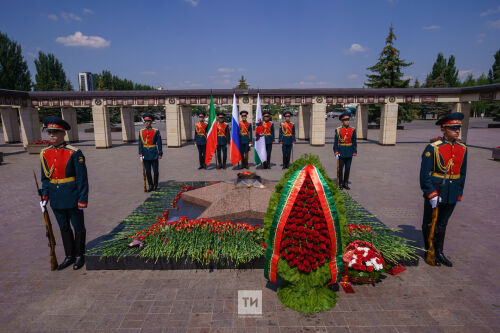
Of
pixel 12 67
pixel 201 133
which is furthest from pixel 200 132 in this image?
pixel 12 67

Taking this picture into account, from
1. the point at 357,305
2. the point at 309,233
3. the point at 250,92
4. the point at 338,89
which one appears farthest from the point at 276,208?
the point at 338,89

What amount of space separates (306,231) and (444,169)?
279cm

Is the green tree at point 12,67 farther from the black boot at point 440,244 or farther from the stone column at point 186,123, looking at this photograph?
the black boot at point 440,244

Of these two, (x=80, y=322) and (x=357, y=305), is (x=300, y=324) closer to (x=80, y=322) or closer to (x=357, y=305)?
(x=357, y=305)

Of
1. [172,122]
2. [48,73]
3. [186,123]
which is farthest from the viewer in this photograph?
[48,73]

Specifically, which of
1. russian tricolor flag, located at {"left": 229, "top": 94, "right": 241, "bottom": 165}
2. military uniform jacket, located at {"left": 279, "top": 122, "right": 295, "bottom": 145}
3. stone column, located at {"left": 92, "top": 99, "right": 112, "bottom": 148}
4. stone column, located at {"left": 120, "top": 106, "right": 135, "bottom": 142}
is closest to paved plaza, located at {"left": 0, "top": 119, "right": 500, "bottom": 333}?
russian tricolor flag, located at {"left": 229, "top": 94, "right": 241, "bottom": 165}

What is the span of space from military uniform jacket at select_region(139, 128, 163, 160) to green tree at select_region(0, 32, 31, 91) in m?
43.8

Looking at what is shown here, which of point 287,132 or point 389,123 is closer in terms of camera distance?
point 287,132

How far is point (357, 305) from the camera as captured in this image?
3.78 m

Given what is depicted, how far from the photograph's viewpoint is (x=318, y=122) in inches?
794

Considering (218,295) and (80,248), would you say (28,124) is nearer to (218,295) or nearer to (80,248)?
(80,248)

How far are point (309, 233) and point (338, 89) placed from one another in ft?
60.7

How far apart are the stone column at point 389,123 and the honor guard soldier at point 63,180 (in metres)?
19.5

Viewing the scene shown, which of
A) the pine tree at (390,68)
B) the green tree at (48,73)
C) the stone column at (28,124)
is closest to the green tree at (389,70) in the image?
the pine tree at (390,68)
